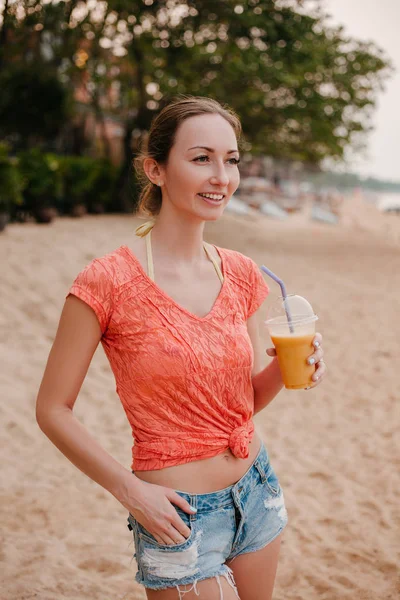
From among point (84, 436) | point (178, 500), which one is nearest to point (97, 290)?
point (84, 436)

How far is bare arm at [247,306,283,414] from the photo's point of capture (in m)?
2.15

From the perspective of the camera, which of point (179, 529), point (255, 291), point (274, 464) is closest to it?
point (179, 529)

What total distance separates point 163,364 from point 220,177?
1.90 feet

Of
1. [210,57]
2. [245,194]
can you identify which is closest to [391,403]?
[210,57]

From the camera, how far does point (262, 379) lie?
85.4 inches

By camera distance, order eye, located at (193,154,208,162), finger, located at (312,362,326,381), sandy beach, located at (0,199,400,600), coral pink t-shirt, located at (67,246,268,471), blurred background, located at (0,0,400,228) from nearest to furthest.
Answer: coral pink t-shirt, located at (67,246,268,471) < eye, located at (193,154,208,162) < finger, located at (312,362,326,381) < sandy beach, located at (0,199,400,600) < blurred background, located at (0,0,400,228)

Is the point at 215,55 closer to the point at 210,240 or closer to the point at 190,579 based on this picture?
the point at 210,240

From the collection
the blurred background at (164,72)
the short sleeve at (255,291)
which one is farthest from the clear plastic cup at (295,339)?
the blurred background at (164,72)

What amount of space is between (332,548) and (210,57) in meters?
14.2

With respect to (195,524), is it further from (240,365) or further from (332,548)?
(332,548)

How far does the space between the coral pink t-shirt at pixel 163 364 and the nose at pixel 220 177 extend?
34 cm

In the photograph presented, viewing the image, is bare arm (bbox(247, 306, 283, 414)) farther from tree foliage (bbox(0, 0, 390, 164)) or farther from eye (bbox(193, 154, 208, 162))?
tree foliage (bbox(0, 0, 390, 164))

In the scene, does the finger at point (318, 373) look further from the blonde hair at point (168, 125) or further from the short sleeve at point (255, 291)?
the blonde hair at point (168, 125)

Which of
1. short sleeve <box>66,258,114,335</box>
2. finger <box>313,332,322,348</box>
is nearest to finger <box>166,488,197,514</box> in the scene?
short sleeve <box>66,258,114,335</box>
